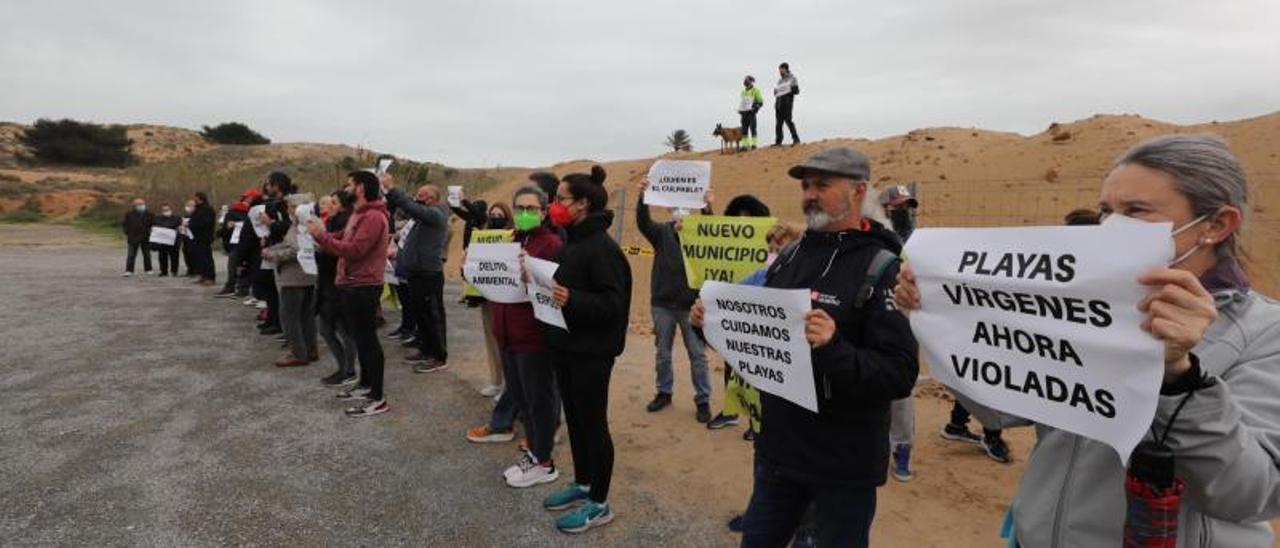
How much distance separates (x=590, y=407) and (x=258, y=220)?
7.03 metres

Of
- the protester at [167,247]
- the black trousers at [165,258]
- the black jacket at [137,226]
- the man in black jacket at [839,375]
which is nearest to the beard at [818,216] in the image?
the man in black jacket at [839,375]

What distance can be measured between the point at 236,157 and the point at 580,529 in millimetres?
63280

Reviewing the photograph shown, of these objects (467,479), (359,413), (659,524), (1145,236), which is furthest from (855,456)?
(359,413)

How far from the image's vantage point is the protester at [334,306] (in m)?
6.40

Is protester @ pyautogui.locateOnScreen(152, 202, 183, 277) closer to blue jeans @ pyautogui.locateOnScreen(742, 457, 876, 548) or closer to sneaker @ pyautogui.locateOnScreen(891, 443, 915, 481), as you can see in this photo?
sneaker @ pyautogui.locateOnScreen(891, 443, 915, 481)

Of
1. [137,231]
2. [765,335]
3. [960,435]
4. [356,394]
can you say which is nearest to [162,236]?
[137,231]

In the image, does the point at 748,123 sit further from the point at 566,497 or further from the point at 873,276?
the point at 873,276

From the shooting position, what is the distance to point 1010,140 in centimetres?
1883

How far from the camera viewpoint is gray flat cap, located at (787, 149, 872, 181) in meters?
2.46

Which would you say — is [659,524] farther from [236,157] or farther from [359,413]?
[236,157]

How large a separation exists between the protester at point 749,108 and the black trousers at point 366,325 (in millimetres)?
16302

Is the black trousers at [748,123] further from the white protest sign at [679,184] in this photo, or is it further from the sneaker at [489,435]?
the sneaker at [489,435]

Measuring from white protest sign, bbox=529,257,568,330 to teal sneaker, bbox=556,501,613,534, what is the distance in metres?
1.16

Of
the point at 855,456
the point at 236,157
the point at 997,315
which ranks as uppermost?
the point at 236,157
